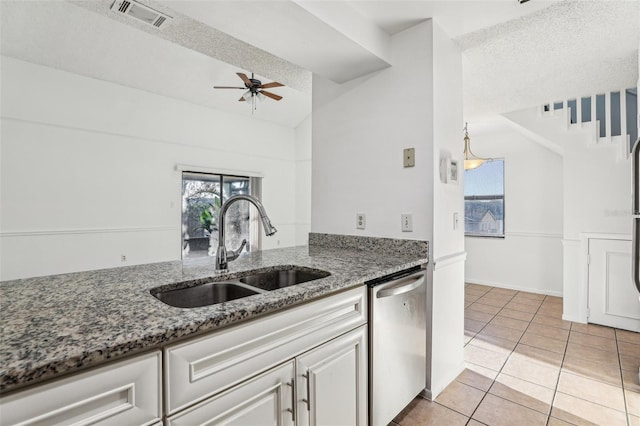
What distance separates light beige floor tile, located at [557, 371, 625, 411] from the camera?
1.97m

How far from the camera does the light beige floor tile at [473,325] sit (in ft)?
10.4

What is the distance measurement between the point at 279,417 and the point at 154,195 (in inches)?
185

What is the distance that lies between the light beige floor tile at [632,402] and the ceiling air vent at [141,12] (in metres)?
3.71

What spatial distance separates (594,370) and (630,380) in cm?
19

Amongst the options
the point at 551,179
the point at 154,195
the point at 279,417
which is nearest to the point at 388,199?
the point at 279,417

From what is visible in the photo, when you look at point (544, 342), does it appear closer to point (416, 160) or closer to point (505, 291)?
point (505, 291)

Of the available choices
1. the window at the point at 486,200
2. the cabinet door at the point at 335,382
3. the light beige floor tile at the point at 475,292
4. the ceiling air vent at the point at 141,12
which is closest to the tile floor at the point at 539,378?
the cabinet door at the point at 335,382

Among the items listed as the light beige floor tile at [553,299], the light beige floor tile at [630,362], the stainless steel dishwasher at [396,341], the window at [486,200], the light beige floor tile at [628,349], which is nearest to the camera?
the stainless steel dishwasher at [396,341]

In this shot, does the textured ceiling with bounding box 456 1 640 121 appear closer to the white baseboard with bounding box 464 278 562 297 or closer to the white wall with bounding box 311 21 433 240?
the white wall with bounding box 311 21 433 240

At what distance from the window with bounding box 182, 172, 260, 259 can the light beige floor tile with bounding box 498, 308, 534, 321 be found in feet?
14.3

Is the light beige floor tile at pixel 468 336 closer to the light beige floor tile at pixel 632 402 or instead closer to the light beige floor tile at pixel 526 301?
the light beige floor tile at pixel 632 402

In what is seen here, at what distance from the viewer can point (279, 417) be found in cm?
107

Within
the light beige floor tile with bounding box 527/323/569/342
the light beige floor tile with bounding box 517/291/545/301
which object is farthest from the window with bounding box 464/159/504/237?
the light beige floor tile with bounding box 527/323/569/342

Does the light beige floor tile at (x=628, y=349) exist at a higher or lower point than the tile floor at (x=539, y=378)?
higher
